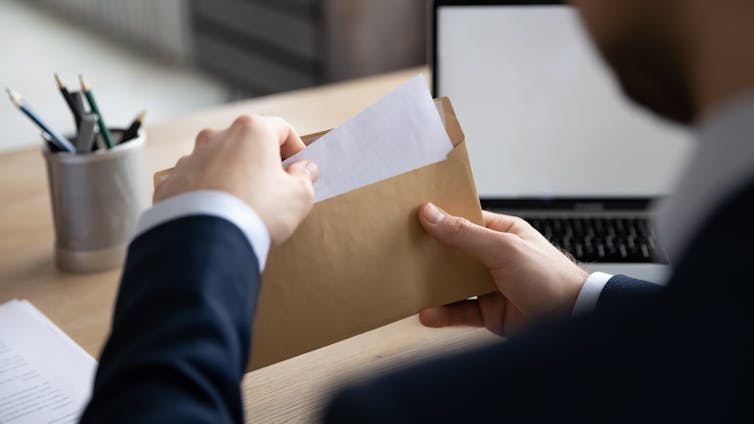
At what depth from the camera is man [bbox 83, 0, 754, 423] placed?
0.33 meters

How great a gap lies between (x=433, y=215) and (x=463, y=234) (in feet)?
0.11

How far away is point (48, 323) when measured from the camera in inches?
37.3

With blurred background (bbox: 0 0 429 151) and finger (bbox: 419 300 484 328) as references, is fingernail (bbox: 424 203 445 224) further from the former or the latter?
blurred background (bbox: 0 0 429 151)

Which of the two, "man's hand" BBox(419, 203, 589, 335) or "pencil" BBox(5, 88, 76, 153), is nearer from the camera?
"man's hand" BBox(419, 203, 589, 335)

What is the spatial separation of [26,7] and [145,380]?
5.11m

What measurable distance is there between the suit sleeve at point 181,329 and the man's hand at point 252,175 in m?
0.06

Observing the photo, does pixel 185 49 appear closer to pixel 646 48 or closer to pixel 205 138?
pixel 205 138

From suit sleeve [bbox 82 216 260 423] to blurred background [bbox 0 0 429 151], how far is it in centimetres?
245

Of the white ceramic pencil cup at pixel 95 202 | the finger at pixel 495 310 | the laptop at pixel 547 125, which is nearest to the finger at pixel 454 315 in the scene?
the finger at pixel 495 310

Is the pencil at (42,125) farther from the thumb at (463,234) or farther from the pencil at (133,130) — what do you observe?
the thumb at (463,234)

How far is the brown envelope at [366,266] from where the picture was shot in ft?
2.45

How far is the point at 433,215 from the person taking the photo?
2.55 feet

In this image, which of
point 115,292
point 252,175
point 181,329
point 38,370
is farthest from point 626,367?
point 115,292

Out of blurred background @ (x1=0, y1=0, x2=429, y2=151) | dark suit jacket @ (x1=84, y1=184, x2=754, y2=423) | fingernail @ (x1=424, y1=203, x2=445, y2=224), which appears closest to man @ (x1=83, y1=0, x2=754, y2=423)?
dark suit jacket @ (x1=84, y1=184, x2=754, y2=423)
